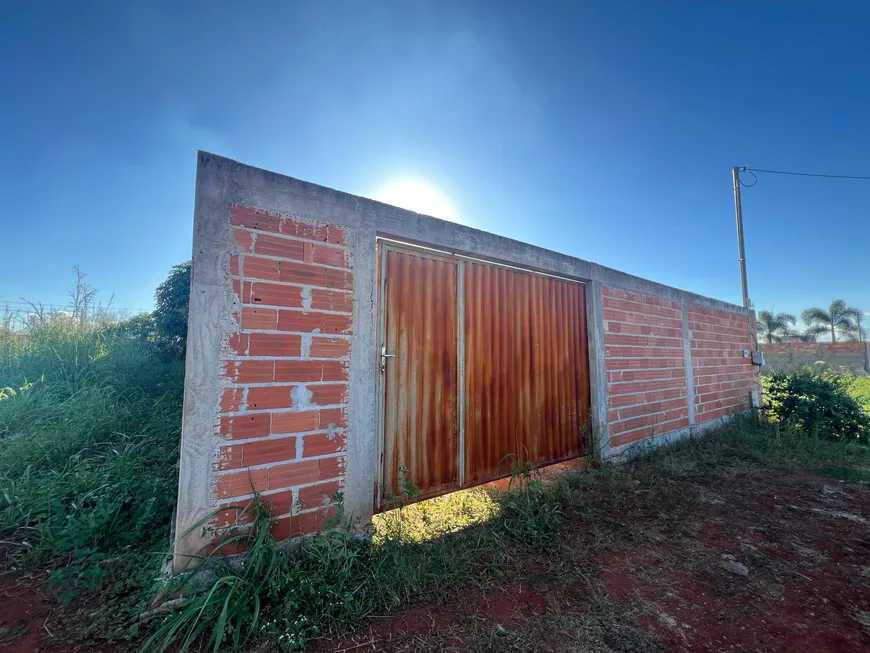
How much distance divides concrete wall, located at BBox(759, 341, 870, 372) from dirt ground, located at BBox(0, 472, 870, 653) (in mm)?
19181

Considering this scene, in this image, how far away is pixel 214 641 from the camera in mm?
1488

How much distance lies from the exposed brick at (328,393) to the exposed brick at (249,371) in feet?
0.84

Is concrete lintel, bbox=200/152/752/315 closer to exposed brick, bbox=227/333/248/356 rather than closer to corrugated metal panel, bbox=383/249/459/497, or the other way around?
corrugated metal panel, bbox=383/249/459/497

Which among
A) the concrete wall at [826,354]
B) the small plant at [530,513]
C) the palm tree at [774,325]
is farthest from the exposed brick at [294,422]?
the palm tree at [774,325]

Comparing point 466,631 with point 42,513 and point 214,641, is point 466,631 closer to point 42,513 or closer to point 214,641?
point 214,641

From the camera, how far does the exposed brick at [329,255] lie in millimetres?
2195

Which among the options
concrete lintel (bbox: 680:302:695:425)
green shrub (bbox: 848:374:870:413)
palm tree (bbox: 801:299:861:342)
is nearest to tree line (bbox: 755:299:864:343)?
palm tree (bbox: 801:299:861:342)

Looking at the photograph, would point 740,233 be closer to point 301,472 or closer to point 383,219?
point 383,219

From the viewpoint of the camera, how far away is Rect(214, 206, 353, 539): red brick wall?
1.88m

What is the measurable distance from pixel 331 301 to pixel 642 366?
13.3ft

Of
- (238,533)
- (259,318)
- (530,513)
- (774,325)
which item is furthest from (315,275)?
(774,325)

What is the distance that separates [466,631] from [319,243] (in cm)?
226

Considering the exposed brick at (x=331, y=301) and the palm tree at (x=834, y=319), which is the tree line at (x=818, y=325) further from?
the exposed brick at (x=331, y=301)

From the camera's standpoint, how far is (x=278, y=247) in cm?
209
